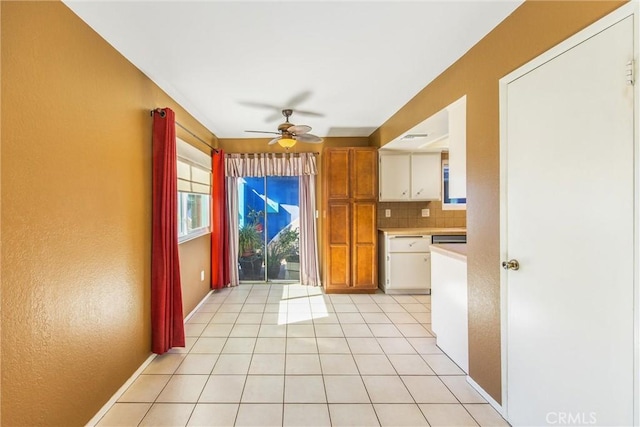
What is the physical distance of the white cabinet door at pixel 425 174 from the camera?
4320 millimetres

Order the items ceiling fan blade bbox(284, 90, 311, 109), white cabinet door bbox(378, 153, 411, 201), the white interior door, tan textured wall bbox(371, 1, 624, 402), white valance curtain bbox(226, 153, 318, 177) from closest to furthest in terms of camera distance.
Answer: the white interior door
tan textured wall bbox(371, 1, 624, 402)
ceiling fan blade bbox(284, 90, 311, 109)
white cabinet door bbox(378, 153, 411, 201)
white valance curtain bbox(226, 153, 318, 177)

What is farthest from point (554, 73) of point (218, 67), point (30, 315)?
point (30, 315)

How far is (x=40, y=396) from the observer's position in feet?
4.41

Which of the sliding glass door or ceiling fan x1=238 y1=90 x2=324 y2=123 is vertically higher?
ceiling fan x1=238 y1=90 x2=324 y2=123

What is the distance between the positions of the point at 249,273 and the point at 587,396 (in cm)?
426

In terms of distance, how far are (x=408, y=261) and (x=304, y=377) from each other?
97.1 inches

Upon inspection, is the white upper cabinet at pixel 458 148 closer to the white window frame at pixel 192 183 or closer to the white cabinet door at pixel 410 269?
the white cabinet door at pixel 410 269

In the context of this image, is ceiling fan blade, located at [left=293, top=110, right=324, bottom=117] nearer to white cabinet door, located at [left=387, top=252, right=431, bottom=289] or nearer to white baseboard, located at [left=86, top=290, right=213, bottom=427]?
white cabinet door, located at [left=387, top=252, right=431, bottom=289]

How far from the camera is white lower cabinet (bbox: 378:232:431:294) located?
4059 mm

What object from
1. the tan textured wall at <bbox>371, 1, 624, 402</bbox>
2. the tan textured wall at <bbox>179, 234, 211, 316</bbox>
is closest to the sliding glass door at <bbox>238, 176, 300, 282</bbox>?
the tan textured wall at <bbox>179, 234, 211, 316</bbox>

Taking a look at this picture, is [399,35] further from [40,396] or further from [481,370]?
[40,396]

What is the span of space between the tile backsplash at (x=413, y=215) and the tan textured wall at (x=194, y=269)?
8.85ft

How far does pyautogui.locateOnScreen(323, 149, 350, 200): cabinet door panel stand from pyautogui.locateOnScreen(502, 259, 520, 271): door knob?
2.67 meters

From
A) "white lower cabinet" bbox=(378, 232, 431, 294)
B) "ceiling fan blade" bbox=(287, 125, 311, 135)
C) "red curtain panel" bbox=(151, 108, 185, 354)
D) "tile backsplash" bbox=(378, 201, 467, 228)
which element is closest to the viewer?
"red curtain panel" bbox=(151, 108, 185, 354)
